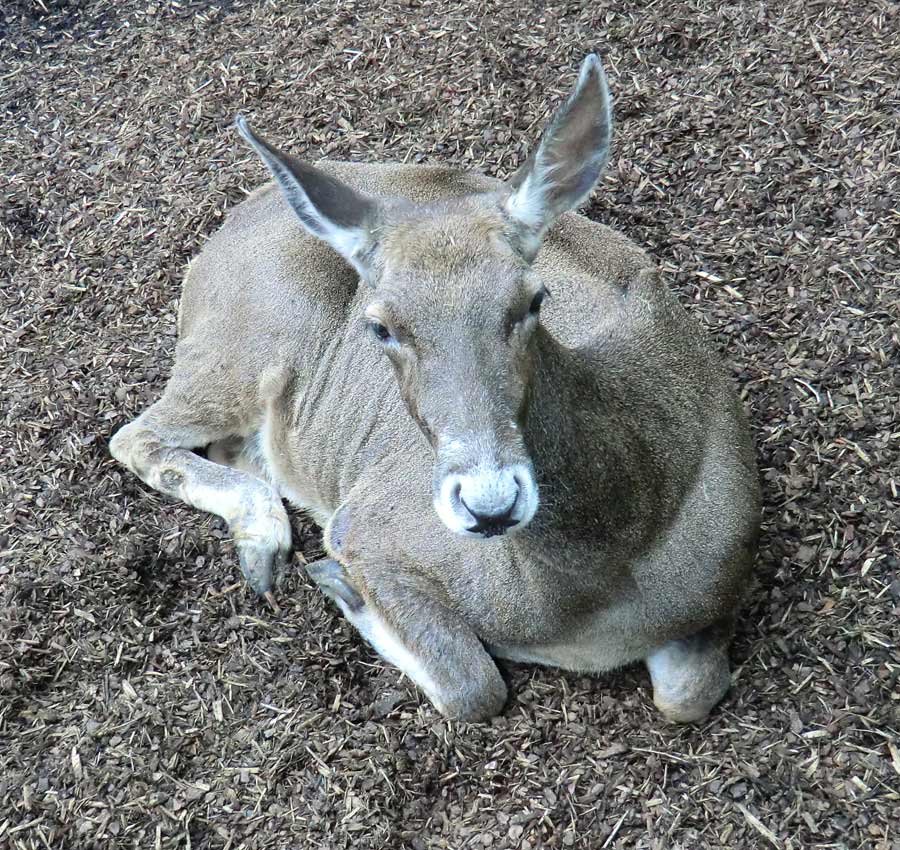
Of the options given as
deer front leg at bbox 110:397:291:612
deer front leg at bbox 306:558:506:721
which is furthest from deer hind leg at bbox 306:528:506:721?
deer front leg at bbox 110:397:291:612

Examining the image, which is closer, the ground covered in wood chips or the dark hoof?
the ground covered in wood chips

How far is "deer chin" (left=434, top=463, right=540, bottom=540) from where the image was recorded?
3.35 meters

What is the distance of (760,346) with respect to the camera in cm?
574

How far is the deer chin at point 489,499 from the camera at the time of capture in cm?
335

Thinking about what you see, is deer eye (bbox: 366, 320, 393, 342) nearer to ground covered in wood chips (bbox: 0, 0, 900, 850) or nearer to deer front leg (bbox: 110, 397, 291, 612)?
ground covered in wood chips (bbox: 0, 0, 900, 850)

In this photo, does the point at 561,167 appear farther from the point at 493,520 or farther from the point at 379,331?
the point at 493,520

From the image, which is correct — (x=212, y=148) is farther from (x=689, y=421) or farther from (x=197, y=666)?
(x=689, y=421)

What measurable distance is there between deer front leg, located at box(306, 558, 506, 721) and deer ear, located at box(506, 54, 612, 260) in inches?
70.0

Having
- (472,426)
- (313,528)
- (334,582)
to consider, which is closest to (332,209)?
(472,426)

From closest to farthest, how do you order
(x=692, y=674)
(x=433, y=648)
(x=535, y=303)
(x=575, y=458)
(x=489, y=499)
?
(x=489, y=499) → (x=535, y=303) → (x=575, y=458) → (x=692, y=674) → (x=433, y=648)

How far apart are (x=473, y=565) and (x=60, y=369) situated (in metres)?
3.40

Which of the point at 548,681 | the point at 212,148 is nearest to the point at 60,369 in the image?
the point at 212,148

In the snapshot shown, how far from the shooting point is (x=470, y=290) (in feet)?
11.8

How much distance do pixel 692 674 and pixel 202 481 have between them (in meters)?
2.92
